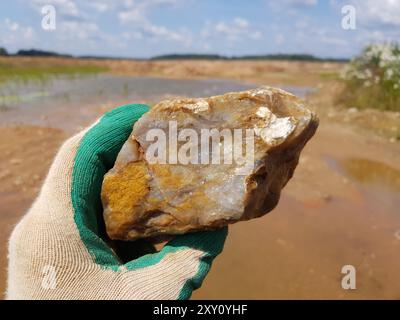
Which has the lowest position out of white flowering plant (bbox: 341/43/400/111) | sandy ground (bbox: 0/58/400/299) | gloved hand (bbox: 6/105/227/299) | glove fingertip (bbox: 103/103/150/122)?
sandy ground (bbox: 0/58/400/299)

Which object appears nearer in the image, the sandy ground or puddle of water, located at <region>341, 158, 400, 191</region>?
the sandy ground

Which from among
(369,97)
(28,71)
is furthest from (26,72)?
(369,97)

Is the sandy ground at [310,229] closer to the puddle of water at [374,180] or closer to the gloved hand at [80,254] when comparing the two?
the puddle of water at [374,180]

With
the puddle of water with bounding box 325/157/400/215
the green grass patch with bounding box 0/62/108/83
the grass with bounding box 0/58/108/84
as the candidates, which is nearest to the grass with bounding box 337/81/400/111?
the puddle of water with bounding box 325/157/400/215

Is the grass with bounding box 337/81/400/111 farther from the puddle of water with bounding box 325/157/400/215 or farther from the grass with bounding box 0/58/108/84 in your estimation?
the grass with bounding box 0/58/108/84

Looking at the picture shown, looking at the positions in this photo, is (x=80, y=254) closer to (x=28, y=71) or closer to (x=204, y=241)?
(x=204, y=241)
